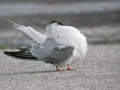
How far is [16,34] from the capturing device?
20016 mm

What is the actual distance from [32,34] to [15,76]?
0.90 meters

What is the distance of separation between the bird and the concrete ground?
302 mm

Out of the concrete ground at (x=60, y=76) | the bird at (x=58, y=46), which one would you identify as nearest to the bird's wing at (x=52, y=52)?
the bird at (x=58, y=46)

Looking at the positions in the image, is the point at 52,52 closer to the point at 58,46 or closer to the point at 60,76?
the point at 58,46

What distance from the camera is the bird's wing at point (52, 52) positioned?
31.3 ft

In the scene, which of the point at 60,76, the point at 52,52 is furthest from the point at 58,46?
the point at 60,76

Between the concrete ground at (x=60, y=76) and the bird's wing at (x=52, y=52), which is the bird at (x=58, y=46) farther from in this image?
the concrete ground at (x=60, y=76)

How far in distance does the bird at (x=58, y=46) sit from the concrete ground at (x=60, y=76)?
0.99 ft

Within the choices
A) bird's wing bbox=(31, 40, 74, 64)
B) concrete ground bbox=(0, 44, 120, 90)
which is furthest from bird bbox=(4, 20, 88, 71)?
concrete ground bbox=(0, 44, 120, 90)

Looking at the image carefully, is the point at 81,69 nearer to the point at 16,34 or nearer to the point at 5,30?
the point at 16,34

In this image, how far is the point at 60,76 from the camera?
9.48 m

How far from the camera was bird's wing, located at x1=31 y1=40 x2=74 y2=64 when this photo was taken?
376 inches

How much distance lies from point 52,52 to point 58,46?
16cm

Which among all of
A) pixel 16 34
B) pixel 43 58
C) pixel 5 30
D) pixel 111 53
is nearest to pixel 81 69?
pixel 43 58
